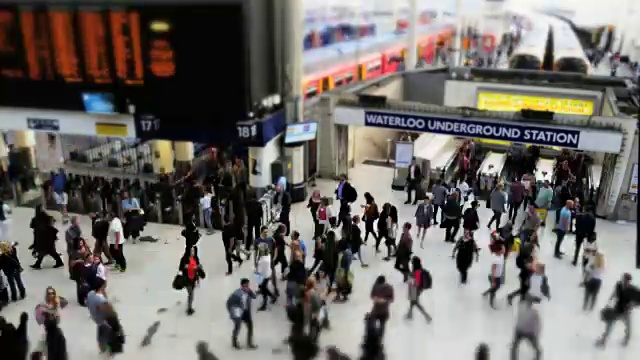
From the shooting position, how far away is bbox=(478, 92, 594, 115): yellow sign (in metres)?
19.2

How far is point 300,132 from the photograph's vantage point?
14836 mm

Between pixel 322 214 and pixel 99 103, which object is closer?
pixel 322 214

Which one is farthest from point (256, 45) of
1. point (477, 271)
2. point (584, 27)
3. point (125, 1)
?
point (584, 27)

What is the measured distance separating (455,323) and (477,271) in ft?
6.75

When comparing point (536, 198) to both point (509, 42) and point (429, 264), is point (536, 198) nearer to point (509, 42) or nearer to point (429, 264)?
point (429, 264)

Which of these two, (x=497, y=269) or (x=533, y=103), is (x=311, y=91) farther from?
(x=497, y=269)

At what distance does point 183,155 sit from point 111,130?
115 inches

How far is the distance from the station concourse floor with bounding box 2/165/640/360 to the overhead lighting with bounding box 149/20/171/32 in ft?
15.5

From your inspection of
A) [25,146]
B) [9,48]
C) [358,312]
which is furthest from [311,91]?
[358,312]

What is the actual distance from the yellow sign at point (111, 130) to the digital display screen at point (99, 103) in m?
0.44

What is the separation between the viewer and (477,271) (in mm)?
11102

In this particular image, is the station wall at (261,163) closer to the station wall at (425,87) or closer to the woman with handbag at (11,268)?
the woman with handbag at (11,268)

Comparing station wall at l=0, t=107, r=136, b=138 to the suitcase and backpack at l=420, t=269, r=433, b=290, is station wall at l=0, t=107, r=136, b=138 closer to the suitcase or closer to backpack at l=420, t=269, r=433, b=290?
the suitcase

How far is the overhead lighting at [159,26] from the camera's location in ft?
43.1
